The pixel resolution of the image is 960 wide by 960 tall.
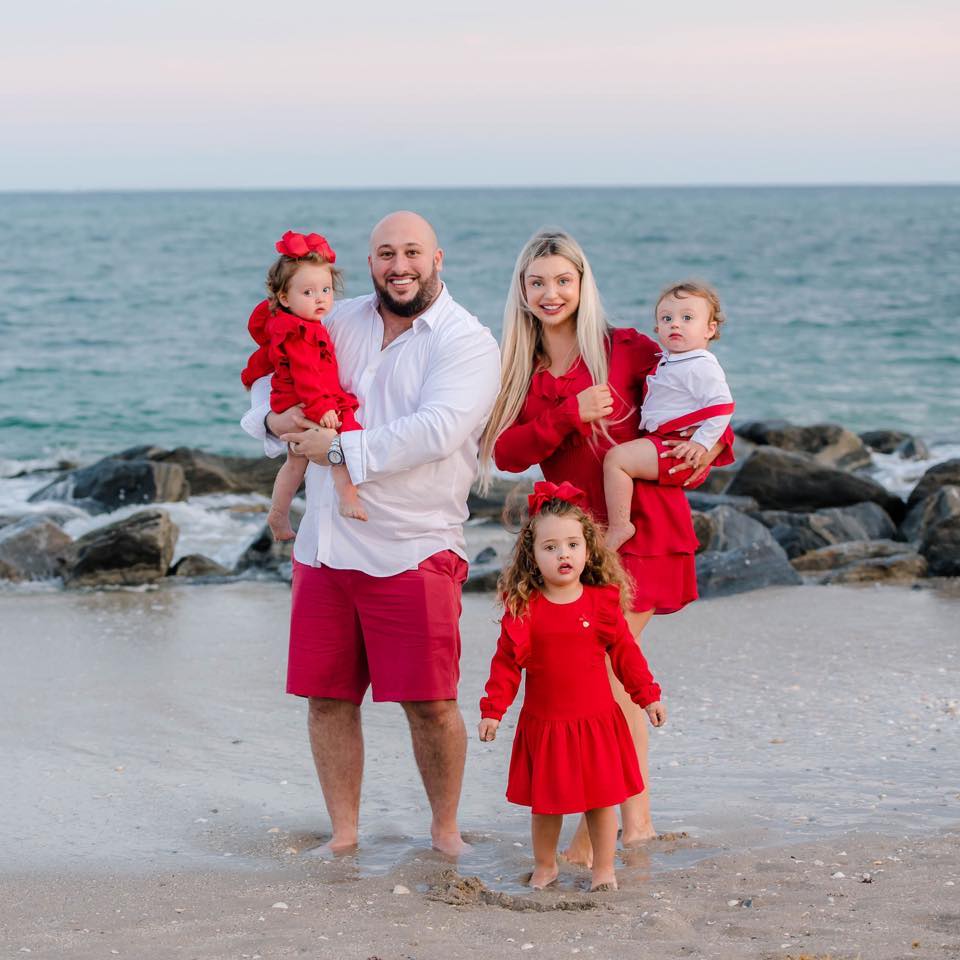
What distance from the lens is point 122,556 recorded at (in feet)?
31.2

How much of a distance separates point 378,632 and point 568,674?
0.66m

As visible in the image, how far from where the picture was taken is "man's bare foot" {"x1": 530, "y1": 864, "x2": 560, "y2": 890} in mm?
4344

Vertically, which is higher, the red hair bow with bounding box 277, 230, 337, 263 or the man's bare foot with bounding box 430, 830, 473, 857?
the red hair bow with bounding box 277, 230, 337, 263

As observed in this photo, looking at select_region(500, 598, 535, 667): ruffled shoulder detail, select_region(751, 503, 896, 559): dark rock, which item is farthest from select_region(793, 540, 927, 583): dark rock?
select_region(500, 598, 535, 667): ruffled shoulder detail

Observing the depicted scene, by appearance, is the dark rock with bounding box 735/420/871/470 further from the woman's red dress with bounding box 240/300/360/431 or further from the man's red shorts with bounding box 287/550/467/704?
the woman's red dress with bounding box 240/300/360/431

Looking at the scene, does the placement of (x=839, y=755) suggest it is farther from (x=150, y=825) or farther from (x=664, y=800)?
(x=150, y=825)

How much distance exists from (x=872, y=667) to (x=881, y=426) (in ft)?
41.5

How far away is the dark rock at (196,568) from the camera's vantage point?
977cm

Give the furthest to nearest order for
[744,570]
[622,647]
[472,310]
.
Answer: [472,310], [744,570], [622,647]

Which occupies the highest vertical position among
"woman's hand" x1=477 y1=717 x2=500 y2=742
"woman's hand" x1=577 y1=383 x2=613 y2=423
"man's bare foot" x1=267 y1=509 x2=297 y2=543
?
"woman's hand" x1=577 y1=383 x2=613 y2=423

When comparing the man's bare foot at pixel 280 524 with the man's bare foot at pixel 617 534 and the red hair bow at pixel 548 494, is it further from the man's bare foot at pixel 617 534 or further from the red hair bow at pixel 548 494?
the man's bare foot at pixel 617 534

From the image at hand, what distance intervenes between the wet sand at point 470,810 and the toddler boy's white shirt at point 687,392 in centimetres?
136

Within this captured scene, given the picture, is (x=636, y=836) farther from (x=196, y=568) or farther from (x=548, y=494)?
(x=196, y=568)

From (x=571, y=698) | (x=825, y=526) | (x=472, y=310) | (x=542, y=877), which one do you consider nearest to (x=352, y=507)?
(x=571, y=698)
